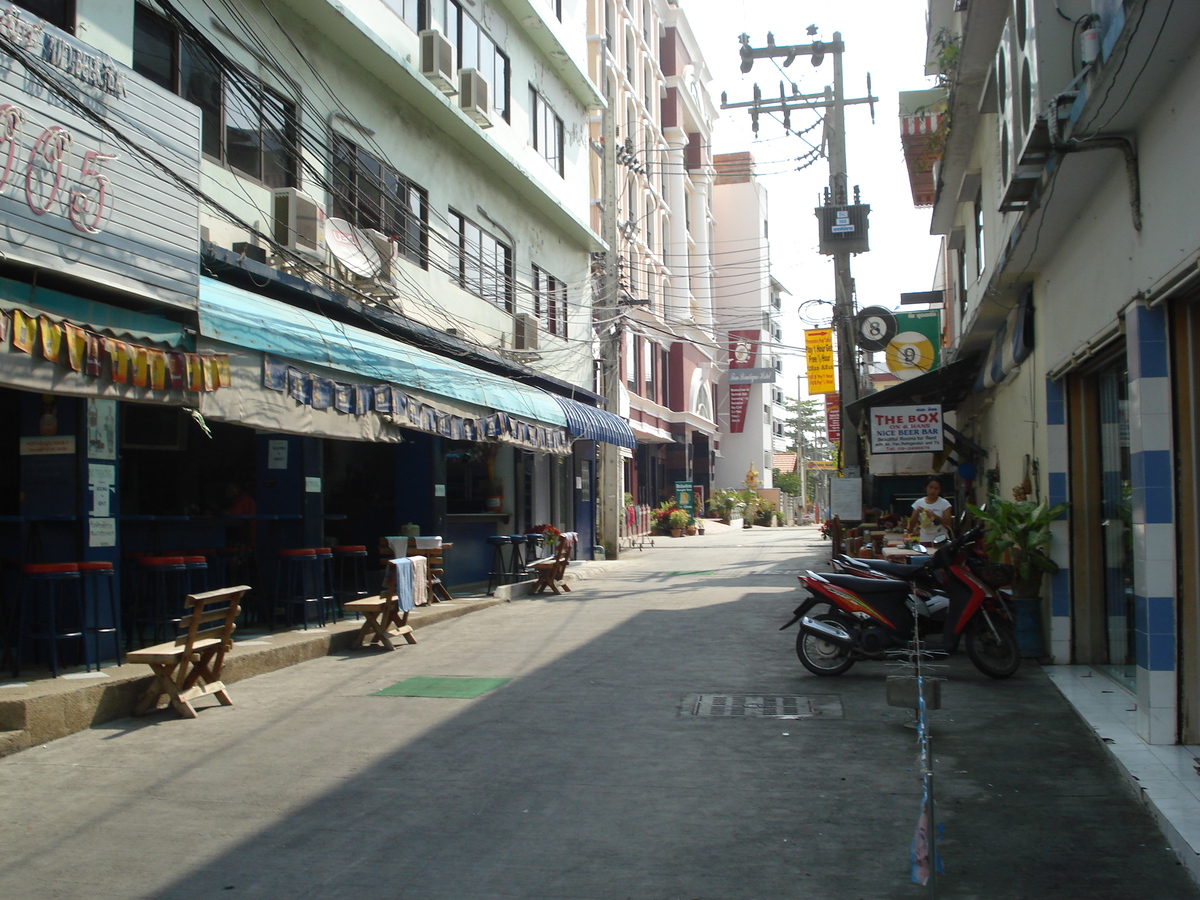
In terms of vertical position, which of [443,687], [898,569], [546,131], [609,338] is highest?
[546,131]

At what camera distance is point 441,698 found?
8875 mm

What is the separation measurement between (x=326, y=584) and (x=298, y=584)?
45.9 inches

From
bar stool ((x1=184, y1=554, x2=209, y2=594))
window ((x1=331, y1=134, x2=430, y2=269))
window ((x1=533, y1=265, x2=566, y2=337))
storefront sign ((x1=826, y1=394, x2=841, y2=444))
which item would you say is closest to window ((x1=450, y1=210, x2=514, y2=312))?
window ((x1=331, y1=134, x2=430, y2=269))

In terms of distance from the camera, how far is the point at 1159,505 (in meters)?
6.20

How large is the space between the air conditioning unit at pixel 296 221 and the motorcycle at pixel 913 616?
24.6ft

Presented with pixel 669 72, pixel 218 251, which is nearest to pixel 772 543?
pixel 669 72

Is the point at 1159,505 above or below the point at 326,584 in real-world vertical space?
above

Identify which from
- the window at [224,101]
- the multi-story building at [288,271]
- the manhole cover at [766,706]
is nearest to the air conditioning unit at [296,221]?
the multi-story building at [288,271]

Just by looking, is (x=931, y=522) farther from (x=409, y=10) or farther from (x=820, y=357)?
(x=820, y=357)

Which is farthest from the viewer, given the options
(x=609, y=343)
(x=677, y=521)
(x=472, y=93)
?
(x=677, y=521)

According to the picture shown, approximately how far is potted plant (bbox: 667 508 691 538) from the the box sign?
101 feet

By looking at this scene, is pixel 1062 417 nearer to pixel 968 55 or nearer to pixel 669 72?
pixel 968 55

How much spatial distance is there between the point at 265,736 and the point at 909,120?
16.0m

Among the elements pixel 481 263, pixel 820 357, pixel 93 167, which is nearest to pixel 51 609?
pixel 93 167
